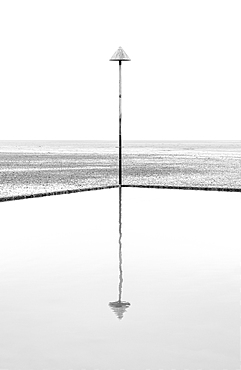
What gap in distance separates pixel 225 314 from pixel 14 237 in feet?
13.1

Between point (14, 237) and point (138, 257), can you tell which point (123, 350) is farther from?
point (14, 237)

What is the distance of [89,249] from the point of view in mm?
6938

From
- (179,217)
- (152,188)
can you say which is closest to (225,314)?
(179,217)

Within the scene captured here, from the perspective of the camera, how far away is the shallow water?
11.9 feet

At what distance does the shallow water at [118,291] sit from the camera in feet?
11.9

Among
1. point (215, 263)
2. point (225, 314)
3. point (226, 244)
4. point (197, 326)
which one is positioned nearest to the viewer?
point (197, 326)
